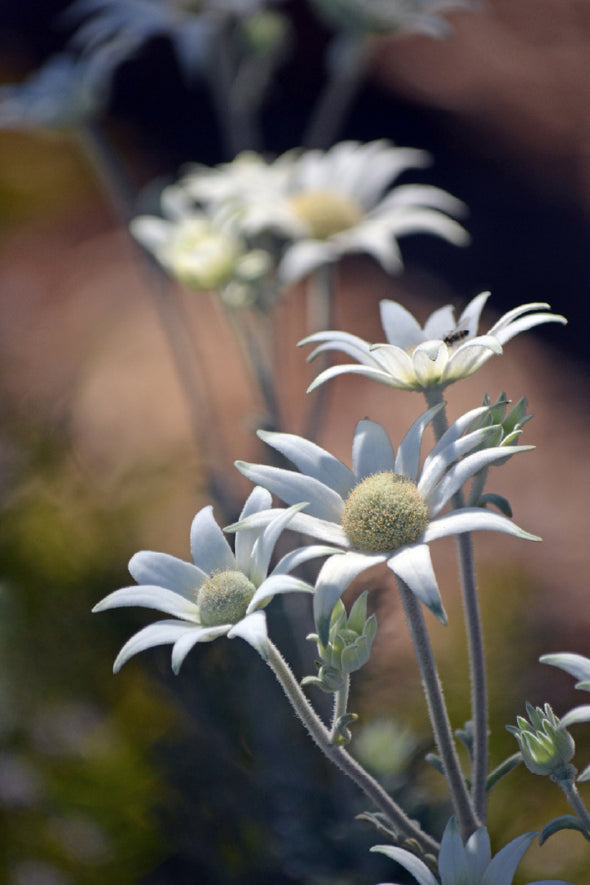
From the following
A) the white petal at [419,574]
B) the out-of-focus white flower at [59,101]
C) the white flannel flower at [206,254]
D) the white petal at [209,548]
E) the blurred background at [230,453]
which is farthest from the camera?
the out-of-focus white flower at [59,101]

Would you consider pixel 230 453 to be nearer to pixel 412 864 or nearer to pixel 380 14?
pixel 380 14

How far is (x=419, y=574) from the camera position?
0.40 meters

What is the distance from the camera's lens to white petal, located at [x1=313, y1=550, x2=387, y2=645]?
41 centimetres

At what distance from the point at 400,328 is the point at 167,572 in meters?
0.22

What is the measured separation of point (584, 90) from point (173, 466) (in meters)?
1.61

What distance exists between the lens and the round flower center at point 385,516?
45 centimetres

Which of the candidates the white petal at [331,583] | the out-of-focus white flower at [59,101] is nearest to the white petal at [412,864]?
the white petal at [331,583]

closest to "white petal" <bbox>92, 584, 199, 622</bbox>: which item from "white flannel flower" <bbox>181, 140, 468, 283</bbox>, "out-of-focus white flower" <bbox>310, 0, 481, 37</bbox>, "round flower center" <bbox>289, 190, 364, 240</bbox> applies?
"white flannel flower" <bbox>181, 140, 468, 283</bbox>

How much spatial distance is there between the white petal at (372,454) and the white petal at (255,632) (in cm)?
13

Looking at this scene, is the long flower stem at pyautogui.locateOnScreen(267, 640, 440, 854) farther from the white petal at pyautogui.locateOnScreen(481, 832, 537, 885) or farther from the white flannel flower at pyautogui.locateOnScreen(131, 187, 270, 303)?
the white flannel flower at pyautogui.locateOnScreen(131, 187, 270, 303)

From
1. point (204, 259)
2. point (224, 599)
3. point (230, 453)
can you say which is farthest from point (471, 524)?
point (230, 453)

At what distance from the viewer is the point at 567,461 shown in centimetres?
158

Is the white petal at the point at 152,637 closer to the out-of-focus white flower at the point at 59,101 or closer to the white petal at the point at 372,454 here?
the white petal at the point at 372,454

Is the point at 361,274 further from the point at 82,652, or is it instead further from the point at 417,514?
the point at 417,514
